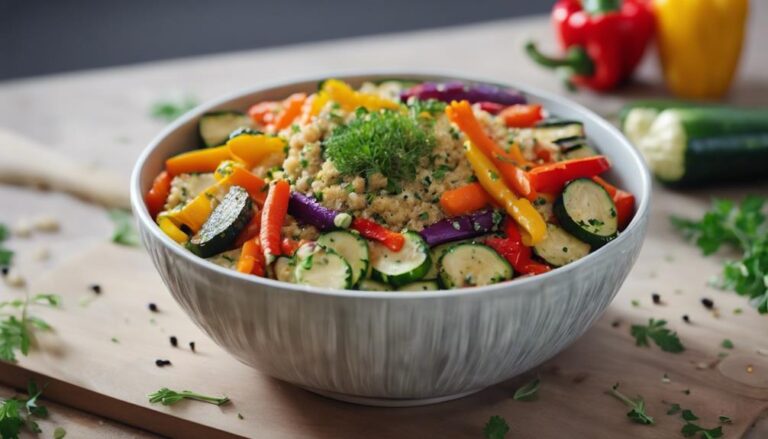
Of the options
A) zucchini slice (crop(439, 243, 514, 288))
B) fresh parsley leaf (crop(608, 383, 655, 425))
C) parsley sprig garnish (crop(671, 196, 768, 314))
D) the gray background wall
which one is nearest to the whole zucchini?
→ parsley sprig garnish (crop(671, 196, 768, 314))

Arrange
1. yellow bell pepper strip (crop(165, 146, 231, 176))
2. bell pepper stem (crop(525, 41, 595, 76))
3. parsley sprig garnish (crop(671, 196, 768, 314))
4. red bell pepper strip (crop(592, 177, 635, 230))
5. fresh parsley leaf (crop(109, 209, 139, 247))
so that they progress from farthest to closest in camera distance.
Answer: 1. bell pepper stem (crop(525, 41, 595, 76))
2. fresh parsley leaf (crop(109, 209, 139, 247))
3. parsley sprig garnish (crop(671, 196, 768, 314))
4. yellow bell pepper strip (crop(165, 146, 231, 176))
5. red bell pepper strip (crop(592, 177, 635, 230))

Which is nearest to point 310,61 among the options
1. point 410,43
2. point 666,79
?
point 410,43

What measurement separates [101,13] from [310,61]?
4554mm

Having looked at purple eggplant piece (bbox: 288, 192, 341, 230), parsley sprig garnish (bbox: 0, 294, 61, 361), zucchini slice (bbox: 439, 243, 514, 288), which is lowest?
parsley sprig garnish (bbox: 0, 294, 61, 361)

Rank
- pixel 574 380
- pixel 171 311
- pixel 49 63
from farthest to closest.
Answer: pixel 49 63, pixel 171 311, pixel 574 380

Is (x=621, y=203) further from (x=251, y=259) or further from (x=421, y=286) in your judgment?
(x=251, y=259)

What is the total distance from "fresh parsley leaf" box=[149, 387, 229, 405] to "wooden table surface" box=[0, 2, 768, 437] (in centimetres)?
148

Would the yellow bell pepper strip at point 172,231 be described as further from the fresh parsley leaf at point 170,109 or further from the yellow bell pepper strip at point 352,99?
the fresh parsley leaf at point 170,109

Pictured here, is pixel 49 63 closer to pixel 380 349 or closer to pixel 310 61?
pixel 310 61

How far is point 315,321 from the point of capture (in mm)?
2600

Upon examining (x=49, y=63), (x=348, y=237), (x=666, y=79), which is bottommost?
(x=49, y=63)

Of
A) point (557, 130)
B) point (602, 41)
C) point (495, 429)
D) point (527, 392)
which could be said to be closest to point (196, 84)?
point (602, 41)

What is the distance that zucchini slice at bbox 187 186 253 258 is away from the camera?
9.77 feet

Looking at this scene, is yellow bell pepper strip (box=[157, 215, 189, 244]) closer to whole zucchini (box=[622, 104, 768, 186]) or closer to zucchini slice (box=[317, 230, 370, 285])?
zucchini slice (box=[317, 230, 370, 285])
